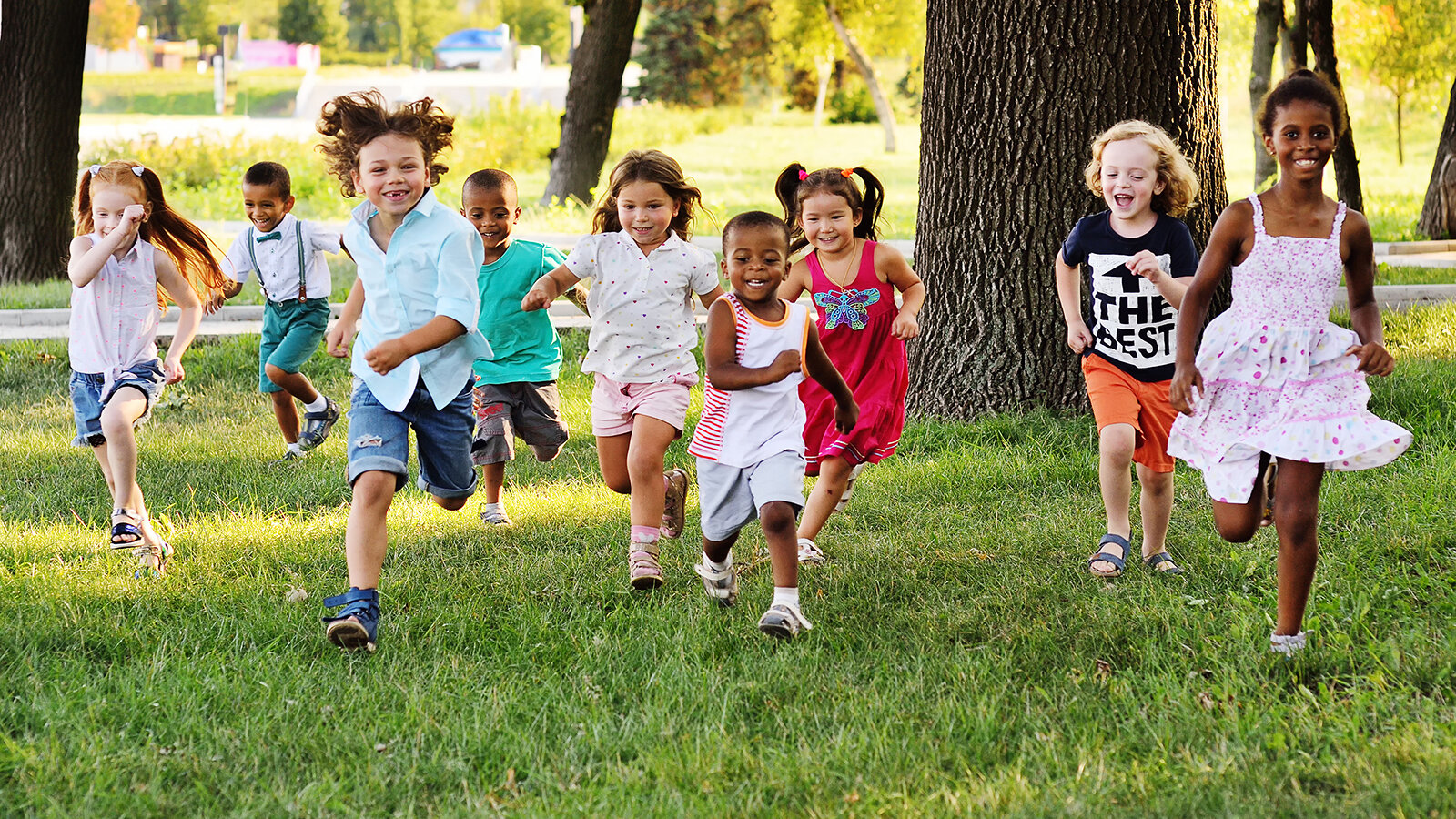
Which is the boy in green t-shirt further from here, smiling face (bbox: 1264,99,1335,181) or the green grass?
smiling face (bbox: 1264,99,1335,181)

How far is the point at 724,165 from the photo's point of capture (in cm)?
3303

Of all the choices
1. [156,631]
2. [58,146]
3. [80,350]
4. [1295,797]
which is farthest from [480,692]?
[58,146]

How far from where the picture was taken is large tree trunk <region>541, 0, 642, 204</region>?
17547 mm

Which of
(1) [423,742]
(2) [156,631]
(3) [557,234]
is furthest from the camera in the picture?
(3) [557,234]

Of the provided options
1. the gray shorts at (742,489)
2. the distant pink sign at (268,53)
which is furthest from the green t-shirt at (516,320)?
the distant pink sign at (268,53)

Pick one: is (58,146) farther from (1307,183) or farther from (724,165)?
(724,165)

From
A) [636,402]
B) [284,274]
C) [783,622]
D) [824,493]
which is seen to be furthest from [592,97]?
[783,622]

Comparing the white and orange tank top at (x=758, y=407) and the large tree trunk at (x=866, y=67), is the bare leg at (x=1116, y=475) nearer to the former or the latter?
the white and orange tank top at (x=758, y=407)

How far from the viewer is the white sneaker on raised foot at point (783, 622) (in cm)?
435

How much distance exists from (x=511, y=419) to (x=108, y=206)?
1861 millimetres

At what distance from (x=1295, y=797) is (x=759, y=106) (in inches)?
2659

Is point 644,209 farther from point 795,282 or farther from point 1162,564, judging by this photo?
point 1162,564

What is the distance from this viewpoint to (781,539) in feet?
14.3

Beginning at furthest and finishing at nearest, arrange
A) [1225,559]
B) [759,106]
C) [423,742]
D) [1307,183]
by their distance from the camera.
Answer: [759,106], [1225,559], [1307,183], [423,742]
